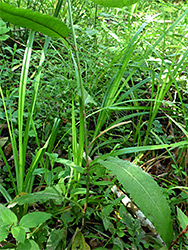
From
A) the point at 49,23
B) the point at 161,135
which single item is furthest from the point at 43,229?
the point at 161,135

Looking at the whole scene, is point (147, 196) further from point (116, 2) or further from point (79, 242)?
point (116, 2)

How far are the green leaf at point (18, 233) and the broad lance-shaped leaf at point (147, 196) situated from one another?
11.8 inches

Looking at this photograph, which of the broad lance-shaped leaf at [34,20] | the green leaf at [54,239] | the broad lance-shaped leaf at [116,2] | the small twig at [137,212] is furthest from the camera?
the small twig at [137,212]

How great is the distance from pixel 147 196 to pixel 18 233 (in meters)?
0.39

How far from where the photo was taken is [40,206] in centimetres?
106

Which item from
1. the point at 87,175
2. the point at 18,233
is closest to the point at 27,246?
the point at 18,233

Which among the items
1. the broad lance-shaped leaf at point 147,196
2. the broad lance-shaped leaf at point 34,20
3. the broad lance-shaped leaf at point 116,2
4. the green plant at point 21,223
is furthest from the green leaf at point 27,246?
the broad lance-shaped leaf at point 116,2

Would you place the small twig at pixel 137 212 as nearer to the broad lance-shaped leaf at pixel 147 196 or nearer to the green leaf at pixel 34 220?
the broad lance-shaped leaf at pixel 147 196

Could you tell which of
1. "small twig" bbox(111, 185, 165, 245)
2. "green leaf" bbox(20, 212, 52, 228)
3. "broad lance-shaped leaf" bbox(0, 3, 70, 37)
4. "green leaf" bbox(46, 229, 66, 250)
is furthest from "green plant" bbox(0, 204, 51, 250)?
"broad lance-shaped leaf" bbox(0, 3, 70, 37)

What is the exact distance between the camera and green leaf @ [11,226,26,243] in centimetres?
66

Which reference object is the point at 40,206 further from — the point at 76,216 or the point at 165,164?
the point at 165,164

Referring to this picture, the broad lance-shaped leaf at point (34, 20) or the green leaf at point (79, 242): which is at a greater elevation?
the broad lance-shaped leaf at point (34, 20)

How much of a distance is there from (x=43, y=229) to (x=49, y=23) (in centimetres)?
70

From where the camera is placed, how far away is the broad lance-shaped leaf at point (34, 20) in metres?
0.65
